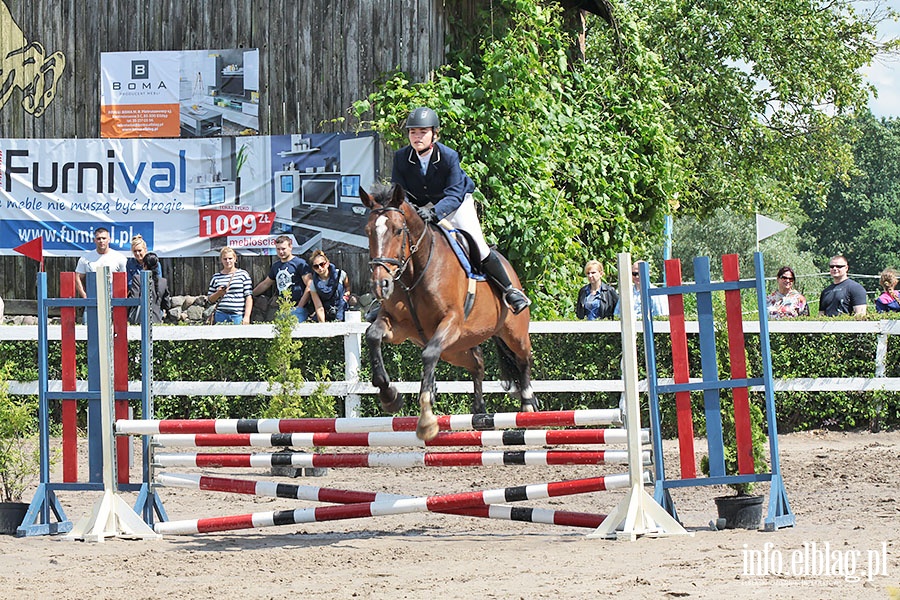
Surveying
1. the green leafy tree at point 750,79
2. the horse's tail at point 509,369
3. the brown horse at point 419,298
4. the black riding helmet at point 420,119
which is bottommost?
the horse's tail at point 509,369

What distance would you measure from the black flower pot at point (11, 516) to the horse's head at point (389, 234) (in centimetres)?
271

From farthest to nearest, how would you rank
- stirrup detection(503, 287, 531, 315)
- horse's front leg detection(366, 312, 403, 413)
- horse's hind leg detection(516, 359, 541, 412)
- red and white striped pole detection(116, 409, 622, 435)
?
1. horse's hind leg detection(516, 359, 541, 412)
2. stirrup detection(503, 287, 531, 315)
3. horse's front leg detection(366, 312, 403, 413)
4. red and white striped pole detection(116, 409, 622, 435)

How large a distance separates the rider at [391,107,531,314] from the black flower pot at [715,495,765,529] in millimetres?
2123

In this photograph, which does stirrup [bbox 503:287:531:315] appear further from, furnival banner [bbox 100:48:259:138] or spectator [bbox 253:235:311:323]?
furnival banner [bbox 100:48:259:138]

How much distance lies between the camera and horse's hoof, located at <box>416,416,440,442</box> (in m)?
6.77

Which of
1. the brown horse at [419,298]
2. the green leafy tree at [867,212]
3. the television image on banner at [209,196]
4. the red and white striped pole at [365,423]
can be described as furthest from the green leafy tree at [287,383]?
the green leafy tree at [867,212]

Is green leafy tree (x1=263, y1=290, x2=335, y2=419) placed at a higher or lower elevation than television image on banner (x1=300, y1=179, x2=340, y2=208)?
lower

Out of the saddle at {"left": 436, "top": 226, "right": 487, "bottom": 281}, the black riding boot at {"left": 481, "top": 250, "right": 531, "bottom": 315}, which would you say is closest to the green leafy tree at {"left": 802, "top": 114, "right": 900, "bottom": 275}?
the black riding boot at {"left": 481, "top": 250, "right": 531, "bottom": 315}

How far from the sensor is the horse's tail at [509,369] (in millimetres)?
8906

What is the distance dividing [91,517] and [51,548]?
377 mm

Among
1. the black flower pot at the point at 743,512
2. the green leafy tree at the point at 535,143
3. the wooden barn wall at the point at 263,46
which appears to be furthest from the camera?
the wooden barn wall at the point at 263,46

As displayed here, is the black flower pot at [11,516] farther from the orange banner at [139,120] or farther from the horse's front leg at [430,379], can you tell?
the orange banner at [139,120]

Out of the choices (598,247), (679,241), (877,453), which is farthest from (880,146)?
(877,453)

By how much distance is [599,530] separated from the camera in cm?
680
